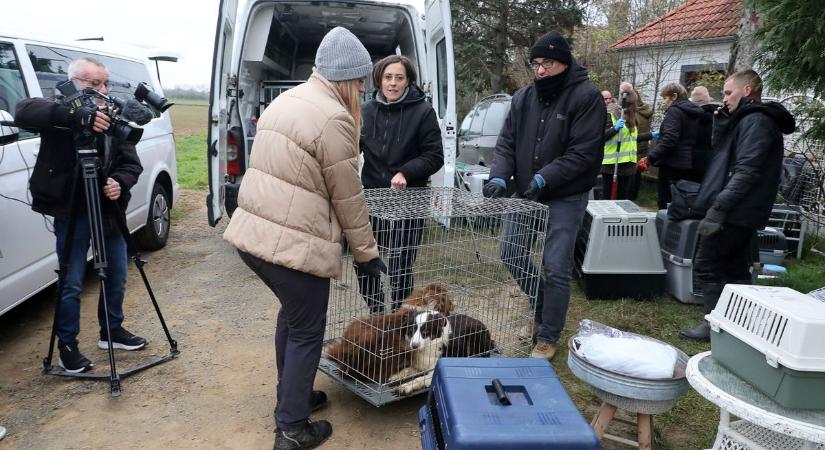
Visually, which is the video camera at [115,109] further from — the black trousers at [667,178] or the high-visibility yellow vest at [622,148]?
the high-visibility yellow vest at [622,148]

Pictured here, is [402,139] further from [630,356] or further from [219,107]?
[219,107]

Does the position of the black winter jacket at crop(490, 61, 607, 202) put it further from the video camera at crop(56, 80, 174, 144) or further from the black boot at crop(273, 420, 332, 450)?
the video camera at crop(56, 80, 174, 144)

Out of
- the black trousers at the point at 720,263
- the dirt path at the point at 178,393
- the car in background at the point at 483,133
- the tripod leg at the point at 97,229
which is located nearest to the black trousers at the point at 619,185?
the car in background at the point at 483,133

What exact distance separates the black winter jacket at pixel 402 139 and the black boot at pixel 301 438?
1.54 m

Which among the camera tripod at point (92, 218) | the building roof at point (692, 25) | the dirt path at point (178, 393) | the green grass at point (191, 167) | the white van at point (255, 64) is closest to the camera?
the dirt path at point (178, 393)

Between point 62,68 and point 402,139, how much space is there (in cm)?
263

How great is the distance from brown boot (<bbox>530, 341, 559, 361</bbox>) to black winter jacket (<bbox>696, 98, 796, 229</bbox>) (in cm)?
132

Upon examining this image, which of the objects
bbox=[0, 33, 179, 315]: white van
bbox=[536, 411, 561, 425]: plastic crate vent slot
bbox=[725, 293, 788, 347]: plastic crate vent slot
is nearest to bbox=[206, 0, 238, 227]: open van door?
A: bbox=[0, 33, 179, 315]: white van

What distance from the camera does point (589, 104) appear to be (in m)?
3.09

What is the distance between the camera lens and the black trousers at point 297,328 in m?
2.25

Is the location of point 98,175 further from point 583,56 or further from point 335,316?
point 583,56

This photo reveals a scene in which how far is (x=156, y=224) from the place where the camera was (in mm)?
5539

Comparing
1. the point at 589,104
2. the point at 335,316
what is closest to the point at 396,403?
the point at 335,316

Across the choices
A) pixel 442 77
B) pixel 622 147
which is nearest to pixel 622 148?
pixel 622 147
